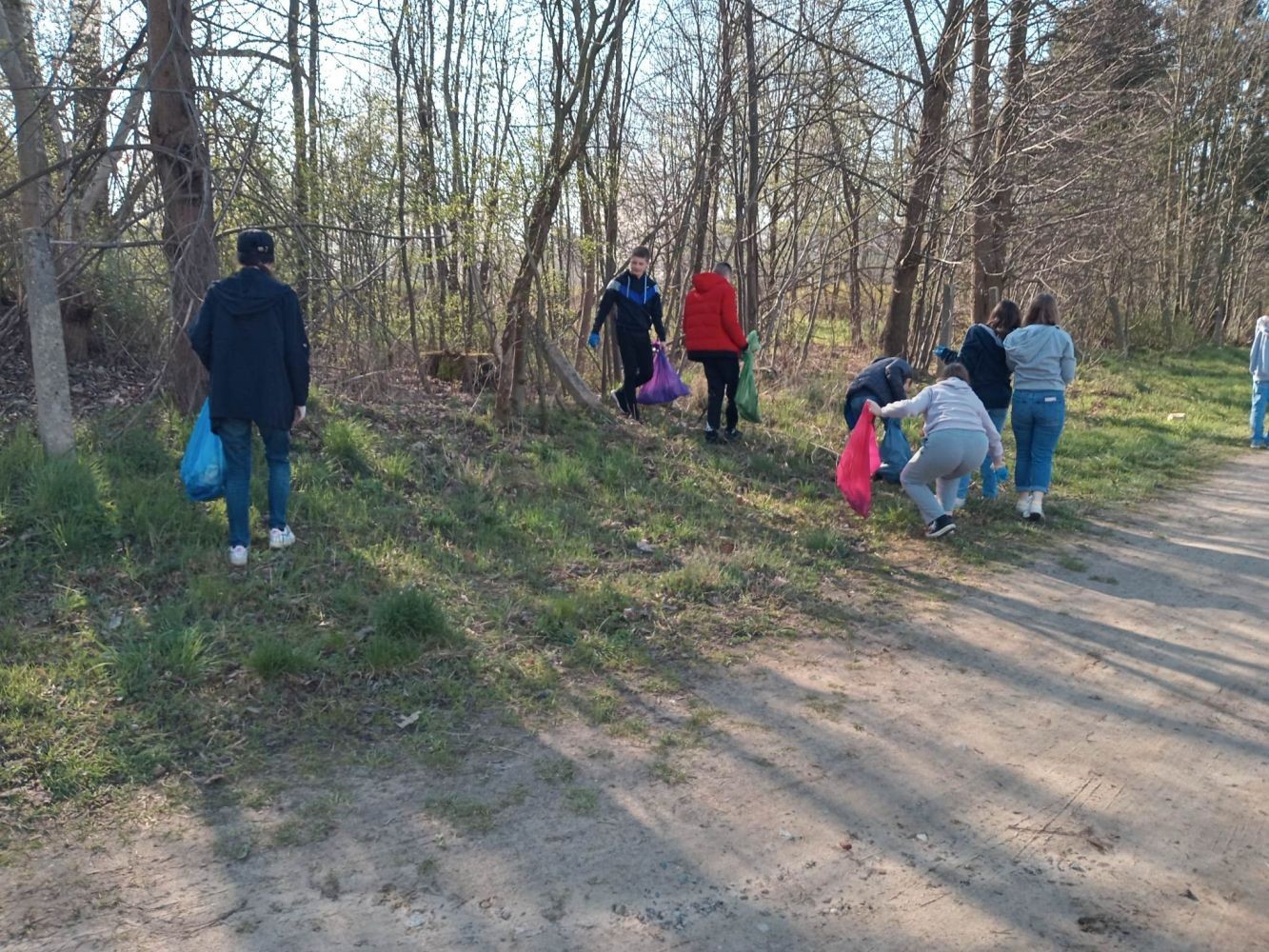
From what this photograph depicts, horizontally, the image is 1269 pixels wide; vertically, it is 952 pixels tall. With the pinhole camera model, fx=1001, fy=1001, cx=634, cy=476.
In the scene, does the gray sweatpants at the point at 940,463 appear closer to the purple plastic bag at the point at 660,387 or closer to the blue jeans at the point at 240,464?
the purple plastic bag at the point at 660,387

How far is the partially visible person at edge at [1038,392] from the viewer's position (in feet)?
26.1

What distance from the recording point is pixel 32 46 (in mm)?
7496

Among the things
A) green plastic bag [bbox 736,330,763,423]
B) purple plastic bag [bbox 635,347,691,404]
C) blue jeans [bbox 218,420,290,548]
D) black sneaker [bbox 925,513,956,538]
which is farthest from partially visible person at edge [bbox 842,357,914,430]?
blue jeans [bbox 218,420,290,548]

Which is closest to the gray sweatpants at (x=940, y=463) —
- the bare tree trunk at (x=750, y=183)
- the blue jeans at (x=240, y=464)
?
the blue jeans at (x=240, y=464)

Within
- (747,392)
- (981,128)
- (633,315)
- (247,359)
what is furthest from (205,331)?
(981,128)

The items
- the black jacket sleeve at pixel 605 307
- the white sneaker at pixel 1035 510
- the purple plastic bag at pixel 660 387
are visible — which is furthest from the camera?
the purple plastic bag at pixel 660 387

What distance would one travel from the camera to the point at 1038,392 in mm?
8000

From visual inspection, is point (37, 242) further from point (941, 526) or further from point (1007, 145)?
point (1007, 145)

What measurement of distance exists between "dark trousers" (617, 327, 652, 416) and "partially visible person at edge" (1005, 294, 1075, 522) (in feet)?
11.6

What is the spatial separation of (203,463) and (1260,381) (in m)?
11.7

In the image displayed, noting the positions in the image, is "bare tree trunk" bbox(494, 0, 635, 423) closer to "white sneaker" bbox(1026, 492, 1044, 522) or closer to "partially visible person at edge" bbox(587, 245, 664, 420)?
"partially visible person at edge" bbox(587, 245, 664, 420)

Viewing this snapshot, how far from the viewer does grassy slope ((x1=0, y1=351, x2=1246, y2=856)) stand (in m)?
4.18

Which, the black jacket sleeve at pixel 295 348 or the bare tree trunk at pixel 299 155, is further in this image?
the bare tree trunk at pixel 299 155

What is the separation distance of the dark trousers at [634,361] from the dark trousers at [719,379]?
0.74 meters
